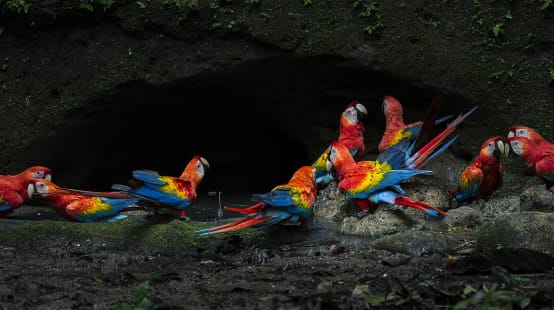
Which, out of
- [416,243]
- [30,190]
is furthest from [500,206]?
[30,190]

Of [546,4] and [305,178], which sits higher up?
[546,4]

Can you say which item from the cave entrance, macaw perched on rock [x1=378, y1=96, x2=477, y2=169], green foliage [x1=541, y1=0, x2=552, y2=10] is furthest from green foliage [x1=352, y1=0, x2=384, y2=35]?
green foliage [x1=541, y1=0, x2=552, y2=10]

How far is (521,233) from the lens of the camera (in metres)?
3.58

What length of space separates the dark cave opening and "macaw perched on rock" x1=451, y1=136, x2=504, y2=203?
3.31 feet

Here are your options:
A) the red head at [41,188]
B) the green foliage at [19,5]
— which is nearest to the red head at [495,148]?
the red head at [41,188]

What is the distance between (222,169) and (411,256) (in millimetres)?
4273

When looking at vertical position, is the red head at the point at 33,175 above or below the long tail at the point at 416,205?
above

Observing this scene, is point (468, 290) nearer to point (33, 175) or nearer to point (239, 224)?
point (239, 224)

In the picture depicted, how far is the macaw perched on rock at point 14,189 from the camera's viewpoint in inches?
199

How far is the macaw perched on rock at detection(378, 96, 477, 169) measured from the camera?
5.04m

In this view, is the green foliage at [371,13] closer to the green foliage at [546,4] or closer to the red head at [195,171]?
the green foliage at [546,4]

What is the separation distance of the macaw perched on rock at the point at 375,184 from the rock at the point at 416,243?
58 centimetres

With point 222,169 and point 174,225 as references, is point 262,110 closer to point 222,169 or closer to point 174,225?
point 222,169

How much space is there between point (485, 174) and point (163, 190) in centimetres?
235
